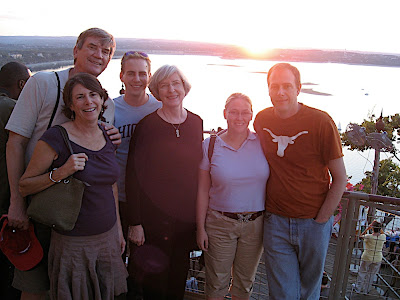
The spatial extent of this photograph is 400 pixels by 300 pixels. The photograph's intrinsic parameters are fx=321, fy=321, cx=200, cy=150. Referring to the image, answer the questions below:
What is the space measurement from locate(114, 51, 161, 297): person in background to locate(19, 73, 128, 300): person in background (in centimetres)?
44

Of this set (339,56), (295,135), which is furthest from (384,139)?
(339,56)

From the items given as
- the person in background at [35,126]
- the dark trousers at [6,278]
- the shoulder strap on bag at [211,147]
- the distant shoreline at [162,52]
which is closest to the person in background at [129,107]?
the person in background at [35,126]

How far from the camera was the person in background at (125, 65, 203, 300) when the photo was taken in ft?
6.68

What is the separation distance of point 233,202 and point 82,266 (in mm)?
949

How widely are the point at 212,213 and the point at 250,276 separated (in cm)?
51

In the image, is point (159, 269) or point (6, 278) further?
point (6, 278)

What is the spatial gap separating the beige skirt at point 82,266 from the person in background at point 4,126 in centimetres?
64

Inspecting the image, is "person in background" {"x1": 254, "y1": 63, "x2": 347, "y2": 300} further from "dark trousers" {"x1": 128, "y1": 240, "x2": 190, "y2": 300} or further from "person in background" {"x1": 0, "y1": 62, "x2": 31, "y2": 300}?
"person in background" {"x1": 0, "y1": 62, "x2": 31, "y2": 300}

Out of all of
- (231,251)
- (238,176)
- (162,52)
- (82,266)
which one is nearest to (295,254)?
(231,251)

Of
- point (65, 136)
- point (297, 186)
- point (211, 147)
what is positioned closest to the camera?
point (65, 136)

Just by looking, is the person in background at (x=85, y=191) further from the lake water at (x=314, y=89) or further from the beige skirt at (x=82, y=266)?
the lake water at (x=314, y=89)

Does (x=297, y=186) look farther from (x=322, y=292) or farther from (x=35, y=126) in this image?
(x=322, y=292)

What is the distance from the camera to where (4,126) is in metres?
2.12

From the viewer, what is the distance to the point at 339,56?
6825 centimetres
